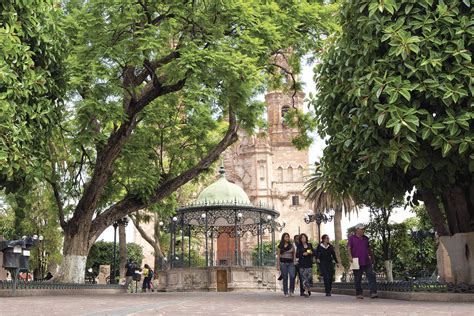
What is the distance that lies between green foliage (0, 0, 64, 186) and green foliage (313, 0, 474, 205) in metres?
6.20

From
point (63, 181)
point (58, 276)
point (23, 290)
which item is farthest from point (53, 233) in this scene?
point (23, 290)

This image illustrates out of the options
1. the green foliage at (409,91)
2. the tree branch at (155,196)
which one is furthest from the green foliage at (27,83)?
the green foliage at (409,91)

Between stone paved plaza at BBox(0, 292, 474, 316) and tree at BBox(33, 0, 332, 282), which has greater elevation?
tree at BBox(33, 0, 332, 282)

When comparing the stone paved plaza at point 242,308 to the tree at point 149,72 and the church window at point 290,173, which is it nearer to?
the tree at point 149,72

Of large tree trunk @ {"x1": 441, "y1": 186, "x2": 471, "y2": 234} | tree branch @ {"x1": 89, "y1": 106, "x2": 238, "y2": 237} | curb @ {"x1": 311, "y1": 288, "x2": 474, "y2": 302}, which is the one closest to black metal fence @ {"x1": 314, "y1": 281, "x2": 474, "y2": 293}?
curb @ {"x1": 311, "y1": 288, "x2": 474, "y2": 302}

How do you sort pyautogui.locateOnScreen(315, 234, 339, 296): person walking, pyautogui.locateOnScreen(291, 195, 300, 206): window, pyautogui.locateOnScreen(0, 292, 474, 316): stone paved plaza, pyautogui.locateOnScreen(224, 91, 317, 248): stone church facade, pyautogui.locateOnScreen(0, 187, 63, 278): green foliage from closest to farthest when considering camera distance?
pyautogui.locateOnScreen(0, 292, 474, 316): stone paved plaza < pyautogui.locateOnScreen(315, 234, 339, 296): person walking < pyautogui.locateOnScreen(0, 187, 63, 278): green foliage < pyautogui.locateOnScreen(224, 91, 317, 248): stone church facade < pyautogui.locateOnScreen(291, 195, 300, 206): window

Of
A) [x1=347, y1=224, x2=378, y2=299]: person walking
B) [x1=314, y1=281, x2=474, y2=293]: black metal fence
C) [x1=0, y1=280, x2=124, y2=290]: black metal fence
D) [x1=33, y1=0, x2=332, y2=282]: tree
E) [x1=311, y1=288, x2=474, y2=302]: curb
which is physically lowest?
[x1=311, y1=288, x2=474, y2=302]: curb

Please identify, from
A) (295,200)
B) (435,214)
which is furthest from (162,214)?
(295,200)

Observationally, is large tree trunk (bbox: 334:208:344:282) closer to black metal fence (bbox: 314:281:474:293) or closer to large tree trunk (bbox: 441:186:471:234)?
large tree trunk (bbox: 441:186:471:234)

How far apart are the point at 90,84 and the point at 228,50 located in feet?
11.2

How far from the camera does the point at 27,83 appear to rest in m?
10.5

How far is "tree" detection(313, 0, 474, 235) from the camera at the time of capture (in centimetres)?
838

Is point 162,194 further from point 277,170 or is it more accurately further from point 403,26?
point 277,170

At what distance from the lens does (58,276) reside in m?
15.2
